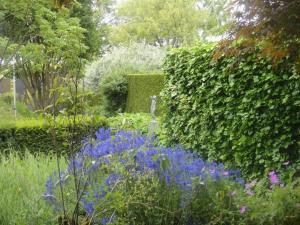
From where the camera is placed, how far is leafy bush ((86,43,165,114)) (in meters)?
13.0

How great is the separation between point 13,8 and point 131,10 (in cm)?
2594

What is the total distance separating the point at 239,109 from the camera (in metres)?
4.72

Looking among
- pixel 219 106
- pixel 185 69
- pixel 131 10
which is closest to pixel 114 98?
pixel 185 69

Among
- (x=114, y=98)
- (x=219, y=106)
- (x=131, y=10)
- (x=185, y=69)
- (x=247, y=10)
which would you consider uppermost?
(x=131, y=10)

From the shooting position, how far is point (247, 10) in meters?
2.78

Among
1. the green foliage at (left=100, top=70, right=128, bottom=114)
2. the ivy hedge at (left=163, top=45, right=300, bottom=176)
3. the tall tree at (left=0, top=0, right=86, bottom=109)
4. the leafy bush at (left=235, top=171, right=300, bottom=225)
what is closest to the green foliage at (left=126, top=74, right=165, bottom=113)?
the green foliage at (left=100, top=70, right=128, bottom=114)

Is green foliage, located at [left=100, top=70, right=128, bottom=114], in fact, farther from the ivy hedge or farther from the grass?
the grass

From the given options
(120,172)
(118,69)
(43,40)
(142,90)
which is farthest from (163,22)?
(120,172)

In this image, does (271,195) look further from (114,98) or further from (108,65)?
(108,65)

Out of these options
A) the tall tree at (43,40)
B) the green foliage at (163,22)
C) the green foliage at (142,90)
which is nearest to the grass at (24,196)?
the tall tree at (43,40)

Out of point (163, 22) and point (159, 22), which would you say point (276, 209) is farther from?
point (159, 22)

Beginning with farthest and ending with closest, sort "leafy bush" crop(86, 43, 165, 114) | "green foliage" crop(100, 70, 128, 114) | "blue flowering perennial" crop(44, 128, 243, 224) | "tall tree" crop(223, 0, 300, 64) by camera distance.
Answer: "leafy bush" crop(86, 43, 165, 114)
"green foliage" crop(100, 70, 128, 114)
"blue flowering perennial" crop(44, 128, 243, 224)
"tall tree" crop(223, 0, 300, 64)

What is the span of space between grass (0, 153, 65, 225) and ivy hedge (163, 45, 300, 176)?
190 cm

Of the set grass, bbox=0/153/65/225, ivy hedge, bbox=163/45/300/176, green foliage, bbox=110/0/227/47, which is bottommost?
grass, bbox=0/153/65/225
